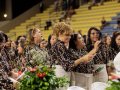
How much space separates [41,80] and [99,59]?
167 centimetres

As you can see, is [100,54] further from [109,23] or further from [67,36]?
[109,23]

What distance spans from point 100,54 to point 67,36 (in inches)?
41.4

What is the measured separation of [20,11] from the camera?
72.5 feet

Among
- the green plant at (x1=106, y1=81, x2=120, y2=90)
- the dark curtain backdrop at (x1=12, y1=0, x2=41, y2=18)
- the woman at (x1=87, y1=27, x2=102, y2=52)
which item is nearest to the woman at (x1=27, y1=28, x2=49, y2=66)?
the woman at (x1=87, y1=27, x2=102, y2=52)

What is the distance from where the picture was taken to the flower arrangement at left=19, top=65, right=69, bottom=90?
471 cm

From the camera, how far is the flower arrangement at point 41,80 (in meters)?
4.71

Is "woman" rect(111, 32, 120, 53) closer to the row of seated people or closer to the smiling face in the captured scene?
the row of seated people

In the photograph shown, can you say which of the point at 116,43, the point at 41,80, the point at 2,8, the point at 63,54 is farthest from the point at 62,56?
the point at 2,8

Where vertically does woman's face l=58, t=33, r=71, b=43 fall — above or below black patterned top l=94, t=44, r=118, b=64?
above

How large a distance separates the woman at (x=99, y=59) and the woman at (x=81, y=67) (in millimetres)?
284

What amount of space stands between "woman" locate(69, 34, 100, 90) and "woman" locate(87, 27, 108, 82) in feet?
0.93

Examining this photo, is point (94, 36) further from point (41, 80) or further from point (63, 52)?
point (41, 80)

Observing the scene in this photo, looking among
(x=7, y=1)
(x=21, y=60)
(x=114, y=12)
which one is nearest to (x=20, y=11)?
(x=7, y=1)

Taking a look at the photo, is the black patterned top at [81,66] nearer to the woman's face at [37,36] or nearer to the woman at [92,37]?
the woman at [92,37]
